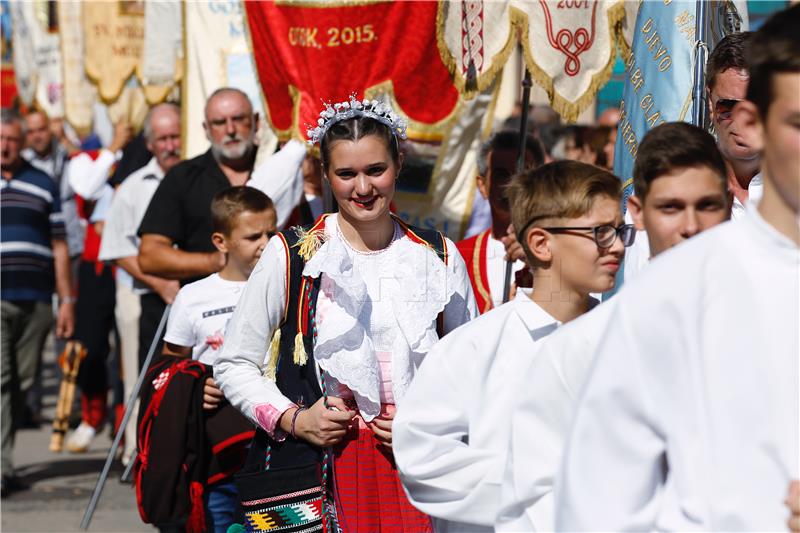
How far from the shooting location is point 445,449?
9.89 feet

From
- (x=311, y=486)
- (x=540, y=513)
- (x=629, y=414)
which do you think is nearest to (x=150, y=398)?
(x=311, y=486)

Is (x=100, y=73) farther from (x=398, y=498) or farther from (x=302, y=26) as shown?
(x=398, y=498)

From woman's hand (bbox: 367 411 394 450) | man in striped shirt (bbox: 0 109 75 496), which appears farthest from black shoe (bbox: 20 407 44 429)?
woman's hand (bbox: 367 411 394 450)

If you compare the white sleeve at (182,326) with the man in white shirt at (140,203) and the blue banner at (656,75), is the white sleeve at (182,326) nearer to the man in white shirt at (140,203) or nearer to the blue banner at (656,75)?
the blue banner at (656,75)

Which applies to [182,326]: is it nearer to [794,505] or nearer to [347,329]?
[347,329]

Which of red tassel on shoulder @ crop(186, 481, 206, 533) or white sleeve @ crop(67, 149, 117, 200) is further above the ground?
white sleeve @ crop(67, 149, 117, 200)

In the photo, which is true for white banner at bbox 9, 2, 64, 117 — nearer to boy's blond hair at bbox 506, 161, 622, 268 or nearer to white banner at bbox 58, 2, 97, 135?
white banner at bbox 58, 2, 97, 135

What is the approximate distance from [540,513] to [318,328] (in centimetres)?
127

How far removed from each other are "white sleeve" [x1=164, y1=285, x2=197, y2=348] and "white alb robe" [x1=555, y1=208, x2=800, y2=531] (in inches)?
122

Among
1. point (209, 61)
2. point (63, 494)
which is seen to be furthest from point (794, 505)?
point (63, 494)

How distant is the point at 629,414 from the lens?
7.02 ft

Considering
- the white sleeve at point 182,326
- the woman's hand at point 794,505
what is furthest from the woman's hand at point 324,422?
the woman's hand at point 794,505

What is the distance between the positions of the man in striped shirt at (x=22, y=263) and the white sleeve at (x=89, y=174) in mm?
1277

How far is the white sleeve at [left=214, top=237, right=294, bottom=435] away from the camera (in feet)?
12.4
